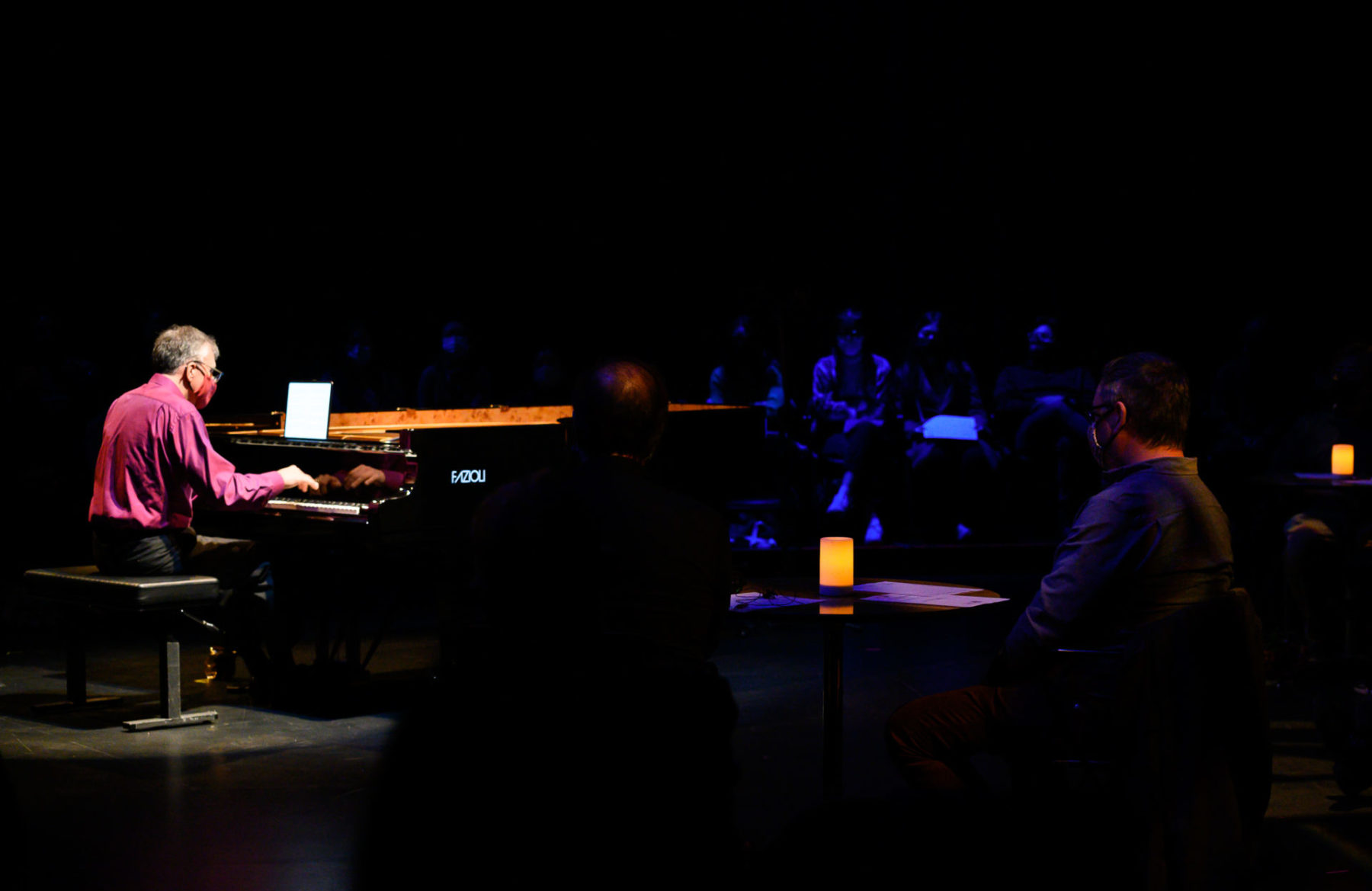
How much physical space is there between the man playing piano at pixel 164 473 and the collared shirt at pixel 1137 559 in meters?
3.14

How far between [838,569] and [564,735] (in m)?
1.59

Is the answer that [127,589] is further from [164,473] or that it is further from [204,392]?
[204,392]

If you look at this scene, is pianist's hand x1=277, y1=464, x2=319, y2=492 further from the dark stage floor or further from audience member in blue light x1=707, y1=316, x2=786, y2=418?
audience member in blue light x1=707, y1=316, x2=786, y2=418

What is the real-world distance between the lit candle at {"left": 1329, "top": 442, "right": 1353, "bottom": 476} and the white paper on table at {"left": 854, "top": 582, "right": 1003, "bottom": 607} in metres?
2.46

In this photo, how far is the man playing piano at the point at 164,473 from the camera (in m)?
4.63

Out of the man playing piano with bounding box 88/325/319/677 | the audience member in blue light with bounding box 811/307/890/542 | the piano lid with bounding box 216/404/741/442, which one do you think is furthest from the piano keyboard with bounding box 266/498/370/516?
the audience member in blue light with bounding box 811/307/890/542

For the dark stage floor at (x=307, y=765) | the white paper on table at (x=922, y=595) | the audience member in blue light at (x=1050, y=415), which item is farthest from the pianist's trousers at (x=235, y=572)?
the audience member in blue light at (x=1050, y=415)

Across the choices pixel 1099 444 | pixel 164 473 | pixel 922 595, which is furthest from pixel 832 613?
pixel 164 473

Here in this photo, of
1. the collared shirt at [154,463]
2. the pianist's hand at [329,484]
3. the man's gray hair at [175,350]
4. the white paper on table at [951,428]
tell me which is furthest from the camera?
the white paper on table at [951,428]

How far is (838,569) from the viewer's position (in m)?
2.99

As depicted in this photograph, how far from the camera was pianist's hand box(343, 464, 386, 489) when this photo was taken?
493 cm

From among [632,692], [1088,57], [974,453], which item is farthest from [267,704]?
[1088,57]

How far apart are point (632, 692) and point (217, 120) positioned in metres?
8.62

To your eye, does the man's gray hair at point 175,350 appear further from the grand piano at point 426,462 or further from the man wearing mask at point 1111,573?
the man wearing mask at point 1111,573
